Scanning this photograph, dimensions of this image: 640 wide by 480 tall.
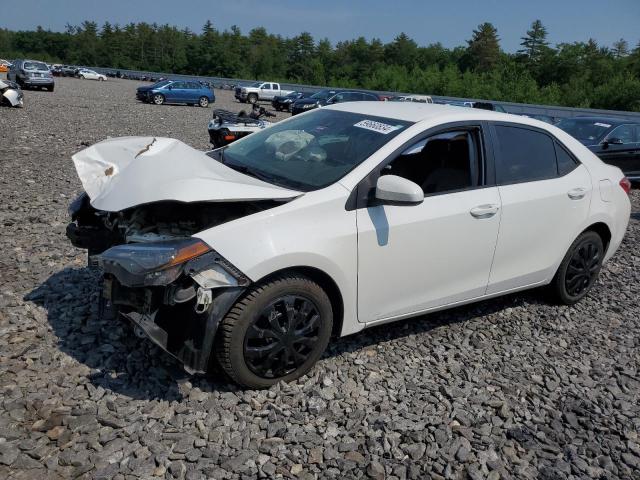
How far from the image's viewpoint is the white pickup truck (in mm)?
39500

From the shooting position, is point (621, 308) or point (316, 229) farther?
point (621, 308)

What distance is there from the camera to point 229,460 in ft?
8.99

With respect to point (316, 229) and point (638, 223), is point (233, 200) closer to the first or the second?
point (316, 229)

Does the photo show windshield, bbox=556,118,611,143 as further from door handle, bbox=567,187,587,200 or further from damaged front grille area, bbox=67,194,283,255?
damaged front grille area, bbox=67,194,283,255

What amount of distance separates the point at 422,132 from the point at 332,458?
2.10 m

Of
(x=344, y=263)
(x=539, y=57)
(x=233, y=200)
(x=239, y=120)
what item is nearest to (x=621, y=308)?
(x=344, y=263)

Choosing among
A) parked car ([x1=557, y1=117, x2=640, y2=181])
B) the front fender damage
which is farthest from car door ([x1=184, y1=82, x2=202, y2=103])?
the front fender damage

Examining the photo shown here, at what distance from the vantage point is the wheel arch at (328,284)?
3.13 m

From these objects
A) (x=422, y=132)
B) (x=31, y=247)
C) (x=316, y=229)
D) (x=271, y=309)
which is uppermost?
(x=422, y=132)

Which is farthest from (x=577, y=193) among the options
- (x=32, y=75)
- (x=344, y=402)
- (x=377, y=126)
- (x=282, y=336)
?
(x=32, y=75)

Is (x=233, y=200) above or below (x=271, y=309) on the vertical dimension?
above

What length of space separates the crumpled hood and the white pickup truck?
35850mm

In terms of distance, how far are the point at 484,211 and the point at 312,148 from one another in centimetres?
126

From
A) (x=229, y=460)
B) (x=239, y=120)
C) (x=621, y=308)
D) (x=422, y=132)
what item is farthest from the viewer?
(x=239, y=120)
